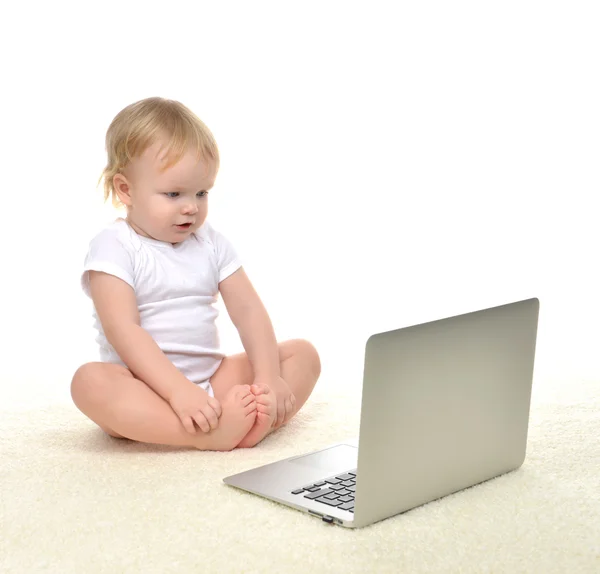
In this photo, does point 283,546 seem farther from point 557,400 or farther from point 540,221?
point 540,221

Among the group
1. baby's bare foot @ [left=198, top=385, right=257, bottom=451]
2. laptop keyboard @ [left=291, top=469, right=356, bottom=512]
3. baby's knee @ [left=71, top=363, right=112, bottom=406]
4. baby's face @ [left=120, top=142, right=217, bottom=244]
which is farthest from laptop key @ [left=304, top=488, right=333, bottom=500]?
baby's face @ [left=120, top=142, right=217, bottom=244]

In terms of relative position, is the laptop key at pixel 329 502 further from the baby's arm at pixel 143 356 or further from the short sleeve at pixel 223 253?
the short sleeve at pixel 223 253

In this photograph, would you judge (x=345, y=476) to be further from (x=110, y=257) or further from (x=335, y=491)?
(x=110, y=257)

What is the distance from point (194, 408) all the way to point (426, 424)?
43 cm

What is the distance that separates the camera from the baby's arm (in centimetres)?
147

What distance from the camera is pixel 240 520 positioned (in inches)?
46.6

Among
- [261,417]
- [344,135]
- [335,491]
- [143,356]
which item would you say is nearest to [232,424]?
[261,417]

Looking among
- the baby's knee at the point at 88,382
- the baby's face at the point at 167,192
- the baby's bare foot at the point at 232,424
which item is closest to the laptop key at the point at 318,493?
the baby's bare foot at the point at 232,424

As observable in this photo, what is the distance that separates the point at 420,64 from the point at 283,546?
6.97 feet

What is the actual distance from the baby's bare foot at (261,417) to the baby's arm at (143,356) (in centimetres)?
7

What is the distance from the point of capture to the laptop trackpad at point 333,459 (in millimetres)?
1357

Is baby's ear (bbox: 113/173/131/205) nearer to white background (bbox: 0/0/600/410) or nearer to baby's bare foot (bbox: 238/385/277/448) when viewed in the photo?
baby's bare foot (bbox: 238/385/277/448)

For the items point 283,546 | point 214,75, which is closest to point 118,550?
point 283,546

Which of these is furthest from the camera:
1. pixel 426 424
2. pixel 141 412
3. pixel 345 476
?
pixel 141 412
